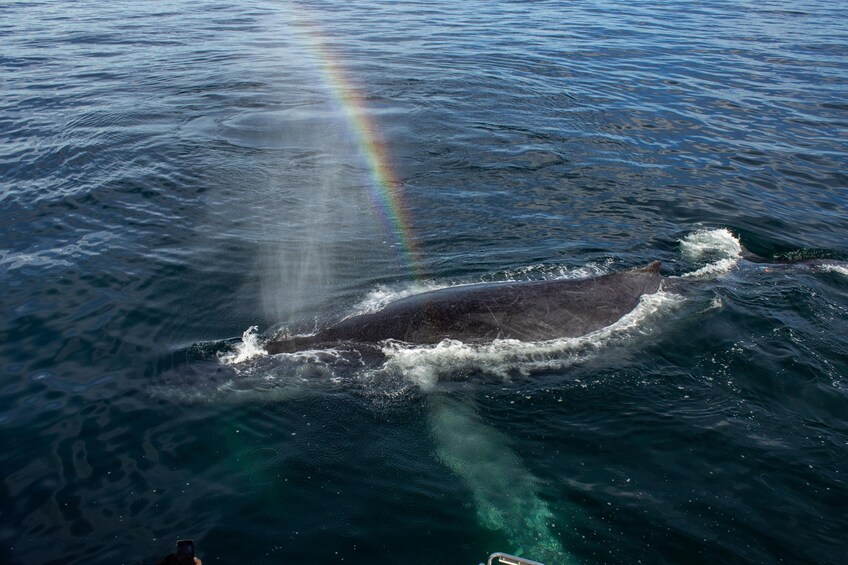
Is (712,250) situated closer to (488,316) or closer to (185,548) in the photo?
(488,316)

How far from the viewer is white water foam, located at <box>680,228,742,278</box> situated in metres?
13.1

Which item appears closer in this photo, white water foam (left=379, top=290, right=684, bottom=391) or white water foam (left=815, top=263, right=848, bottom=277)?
white water foam (left=379, top=290, right=684, bottom=391)

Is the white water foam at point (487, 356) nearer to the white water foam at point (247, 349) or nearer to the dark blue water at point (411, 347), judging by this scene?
the dark blue water at point (411, 347)

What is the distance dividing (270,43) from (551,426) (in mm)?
36736

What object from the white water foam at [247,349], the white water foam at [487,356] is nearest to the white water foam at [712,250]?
the white water foam at [487,356]

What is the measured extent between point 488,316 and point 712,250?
6.84 m

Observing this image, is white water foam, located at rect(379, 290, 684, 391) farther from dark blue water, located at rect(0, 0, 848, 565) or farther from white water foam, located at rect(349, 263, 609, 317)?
white water foam, located at rect(349, 263, 609, 317)

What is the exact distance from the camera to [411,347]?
10211 mm

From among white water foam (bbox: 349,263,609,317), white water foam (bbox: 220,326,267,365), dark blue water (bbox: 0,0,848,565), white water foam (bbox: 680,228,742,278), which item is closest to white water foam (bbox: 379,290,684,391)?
dark blue water (bbox: 0,0,848,565)

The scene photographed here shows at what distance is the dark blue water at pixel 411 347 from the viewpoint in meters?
7.38

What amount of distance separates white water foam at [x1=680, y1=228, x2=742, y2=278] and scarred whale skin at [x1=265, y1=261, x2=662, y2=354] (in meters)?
2.89

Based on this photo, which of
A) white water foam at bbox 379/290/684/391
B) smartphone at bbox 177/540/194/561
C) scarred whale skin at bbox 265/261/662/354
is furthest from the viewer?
scarred whale skin at bbox 265/261/662/354

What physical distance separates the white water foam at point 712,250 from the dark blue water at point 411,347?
10 centimetres

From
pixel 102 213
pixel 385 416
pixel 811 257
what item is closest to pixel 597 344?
pixel 385 416
